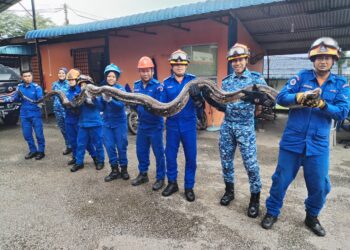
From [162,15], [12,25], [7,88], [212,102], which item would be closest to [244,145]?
[212,102]

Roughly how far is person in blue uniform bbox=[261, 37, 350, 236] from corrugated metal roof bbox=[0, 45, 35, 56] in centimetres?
1260

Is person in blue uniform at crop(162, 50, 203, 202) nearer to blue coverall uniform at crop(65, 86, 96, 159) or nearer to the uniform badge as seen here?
the uniform badge

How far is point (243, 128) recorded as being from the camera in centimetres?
306

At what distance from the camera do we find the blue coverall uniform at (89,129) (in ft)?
15.1

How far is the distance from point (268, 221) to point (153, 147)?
1.87 m

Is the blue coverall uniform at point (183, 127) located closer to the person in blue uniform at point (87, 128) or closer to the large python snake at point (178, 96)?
the large python snake at point (178, 96)

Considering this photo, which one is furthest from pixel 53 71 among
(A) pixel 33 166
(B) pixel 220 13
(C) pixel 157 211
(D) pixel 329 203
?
(D) pixel 329 203

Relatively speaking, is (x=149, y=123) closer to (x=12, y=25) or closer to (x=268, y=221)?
(x=268, y=221)

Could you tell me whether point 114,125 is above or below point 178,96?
below

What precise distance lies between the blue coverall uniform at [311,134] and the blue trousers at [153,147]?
173 centimetres

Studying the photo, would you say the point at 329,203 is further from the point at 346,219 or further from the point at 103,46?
the point at 103,46

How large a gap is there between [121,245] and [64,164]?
3.09 m

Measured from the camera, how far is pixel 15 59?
12789 mm

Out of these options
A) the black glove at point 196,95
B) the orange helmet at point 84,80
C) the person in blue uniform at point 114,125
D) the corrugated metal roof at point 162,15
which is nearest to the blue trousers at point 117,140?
the person in blue uniform at point 114,125
